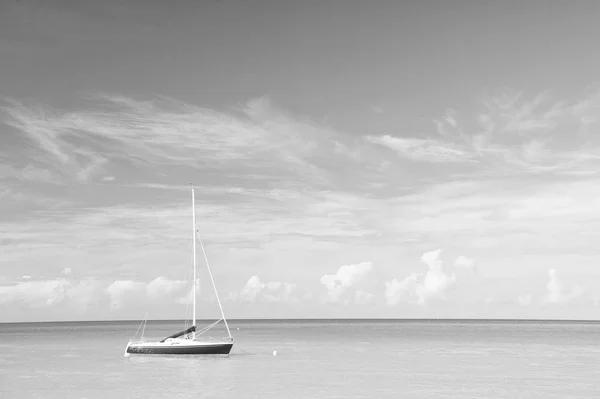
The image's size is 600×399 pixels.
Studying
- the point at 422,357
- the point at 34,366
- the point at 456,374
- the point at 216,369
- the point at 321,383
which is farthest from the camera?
the point at 422,357

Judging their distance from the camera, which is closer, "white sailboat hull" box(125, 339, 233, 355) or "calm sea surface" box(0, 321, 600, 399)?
"calm sea surface" box(0, 321, 600, 399)

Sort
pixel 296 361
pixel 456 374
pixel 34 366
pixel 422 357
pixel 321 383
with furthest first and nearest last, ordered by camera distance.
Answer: pixel 422 357
pixel 296 361
pixel 34 366
pixel 456 374
pixel 321 383

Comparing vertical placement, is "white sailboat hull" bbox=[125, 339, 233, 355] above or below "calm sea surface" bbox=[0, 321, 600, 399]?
above

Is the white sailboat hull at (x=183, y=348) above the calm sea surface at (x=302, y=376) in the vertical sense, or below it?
above

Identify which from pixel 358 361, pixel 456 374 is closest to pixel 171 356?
pixel 358 361

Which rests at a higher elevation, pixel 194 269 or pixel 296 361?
pixel 194 269

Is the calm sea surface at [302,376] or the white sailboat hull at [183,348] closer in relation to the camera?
the calm sea surface at [302,376]

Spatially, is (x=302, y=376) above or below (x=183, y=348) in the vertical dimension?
below

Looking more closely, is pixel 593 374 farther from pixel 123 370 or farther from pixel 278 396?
pixel 123 370

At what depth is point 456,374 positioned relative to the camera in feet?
202

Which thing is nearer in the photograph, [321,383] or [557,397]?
[557,397]

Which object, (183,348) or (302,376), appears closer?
(302,376)

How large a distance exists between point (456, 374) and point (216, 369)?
24313 mm

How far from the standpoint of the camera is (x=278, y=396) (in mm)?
47844
